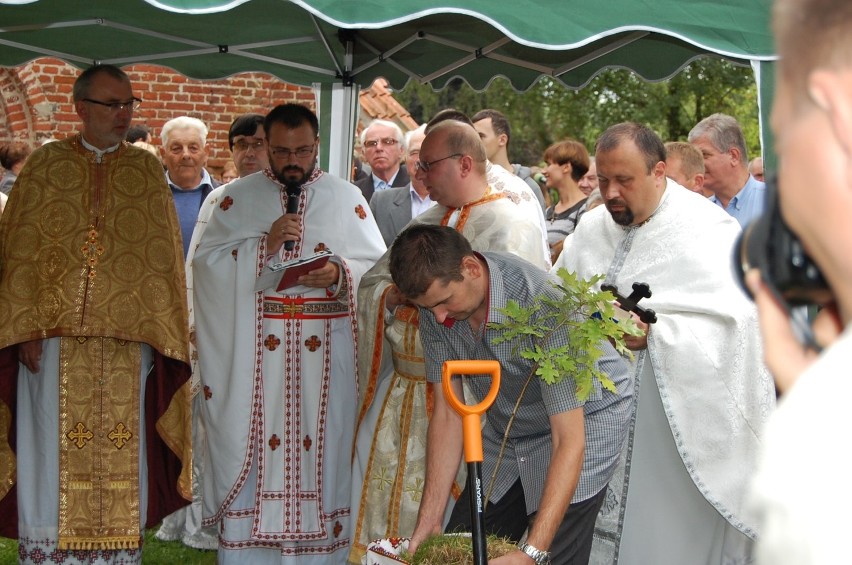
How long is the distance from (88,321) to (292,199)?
1143mm

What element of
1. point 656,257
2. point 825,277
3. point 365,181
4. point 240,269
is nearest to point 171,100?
point 365,181

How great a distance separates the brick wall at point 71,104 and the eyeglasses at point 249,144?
4033 millimetres

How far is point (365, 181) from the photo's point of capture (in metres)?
8.45

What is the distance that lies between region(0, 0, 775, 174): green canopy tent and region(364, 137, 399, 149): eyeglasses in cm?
109

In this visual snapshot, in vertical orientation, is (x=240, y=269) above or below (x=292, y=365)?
above

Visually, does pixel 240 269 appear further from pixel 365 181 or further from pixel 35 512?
pixel 365 181

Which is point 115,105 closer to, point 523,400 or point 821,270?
point 523,400

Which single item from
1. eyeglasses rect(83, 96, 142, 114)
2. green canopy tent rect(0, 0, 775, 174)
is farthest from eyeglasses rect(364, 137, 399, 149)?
eyeglasses rect(83, 96, 142, 114)

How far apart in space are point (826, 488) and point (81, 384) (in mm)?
4794

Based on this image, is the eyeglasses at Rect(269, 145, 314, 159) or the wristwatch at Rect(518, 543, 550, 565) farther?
the eyeglasses at Rect(269, 145, 314, 159)

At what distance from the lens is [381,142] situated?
805 cm

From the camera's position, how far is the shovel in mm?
2828

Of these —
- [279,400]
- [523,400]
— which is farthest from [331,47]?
[523,400]

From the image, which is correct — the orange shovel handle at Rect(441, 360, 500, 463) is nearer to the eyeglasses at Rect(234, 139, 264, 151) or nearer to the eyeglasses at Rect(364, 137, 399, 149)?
the eyeglasses at Rect(234, 139, 264, 151)
